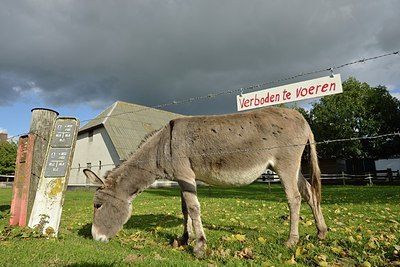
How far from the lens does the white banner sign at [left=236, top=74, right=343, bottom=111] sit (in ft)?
15.9

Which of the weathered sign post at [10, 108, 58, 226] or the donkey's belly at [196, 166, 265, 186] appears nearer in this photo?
the donkey's belly at [196, 166, 265, 186]

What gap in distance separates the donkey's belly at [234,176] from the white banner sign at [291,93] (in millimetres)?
1280

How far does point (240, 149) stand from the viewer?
4.98 m

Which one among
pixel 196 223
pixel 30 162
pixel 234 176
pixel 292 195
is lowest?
pixel 196 223

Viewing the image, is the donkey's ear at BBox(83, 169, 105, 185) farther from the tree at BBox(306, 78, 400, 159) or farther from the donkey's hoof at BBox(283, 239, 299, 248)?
the tree at BBox(306, 78, 400, 159)

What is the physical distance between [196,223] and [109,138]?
26650mm

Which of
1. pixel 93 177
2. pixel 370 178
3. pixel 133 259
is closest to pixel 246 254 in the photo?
pixel 133 259

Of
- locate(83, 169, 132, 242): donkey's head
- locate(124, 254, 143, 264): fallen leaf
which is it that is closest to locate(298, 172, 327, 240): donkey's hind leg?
locate(124, 254, 143, 264): fallen leaf

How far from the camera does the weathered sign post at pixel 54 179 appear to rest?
5734 millimetres

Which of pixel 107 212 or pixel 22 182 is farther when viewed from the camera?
pixel 22 182

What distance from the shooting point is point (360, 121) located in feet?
118

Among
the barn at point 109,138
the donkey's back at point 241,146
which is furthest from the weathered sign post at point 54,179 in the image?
the barn at point 109,138

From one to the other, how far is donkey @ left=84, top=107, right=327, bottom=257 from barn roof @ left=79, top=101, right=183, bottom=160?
72.0 feet

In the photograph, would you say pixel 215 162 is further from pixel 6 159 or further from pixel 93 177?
pixel 6 159
